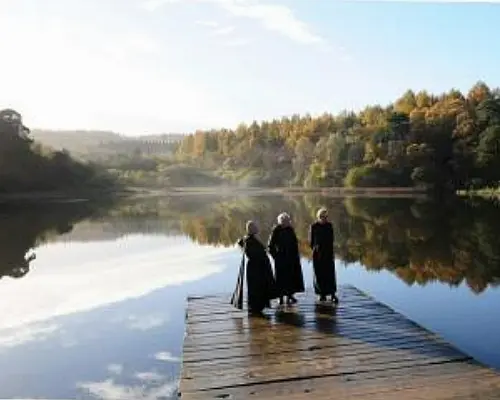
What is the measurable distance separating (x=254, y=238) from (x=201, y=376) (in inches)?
123

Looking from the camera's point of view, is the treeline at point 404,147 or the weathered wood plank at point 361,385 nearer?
the weathered wood plank at point 361,385

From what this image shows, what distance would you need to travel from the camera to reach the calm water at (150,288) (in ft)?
30.7

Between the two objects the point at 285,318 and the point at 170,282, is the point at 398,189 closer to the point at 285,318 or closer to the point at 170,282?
the point at 170,282

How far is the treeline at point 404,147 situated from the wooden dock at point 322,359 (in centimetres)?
5730

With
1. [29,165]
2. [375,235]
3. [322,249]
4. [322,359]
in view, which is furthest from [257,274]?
[29,165]

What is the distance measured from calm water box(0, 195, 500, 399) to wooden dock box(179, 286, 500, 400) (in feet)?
3.44

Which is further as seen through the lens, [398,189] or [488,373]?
[398,189]

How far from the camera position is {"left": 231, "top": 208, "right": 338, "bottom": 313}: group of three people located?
9633 mm

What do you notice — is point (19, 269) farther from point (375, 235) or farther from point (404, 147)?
point (404, 147)

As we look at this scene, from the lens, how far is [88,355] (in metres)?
10.1

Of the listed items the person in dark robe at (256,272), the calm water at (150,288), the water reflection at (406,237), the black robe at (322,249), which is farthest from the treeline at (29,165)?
the person in dark robe at (256,272)

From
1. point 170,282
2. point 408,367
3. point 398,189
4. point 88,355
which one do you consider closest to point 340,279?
point 170,282

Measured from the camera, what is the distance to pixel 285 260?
1014 centimetres

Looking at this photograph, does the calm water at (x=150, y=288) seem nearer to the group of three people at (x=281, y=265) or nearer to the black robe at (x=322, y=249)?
the group of three people at (x=281, y=265)
